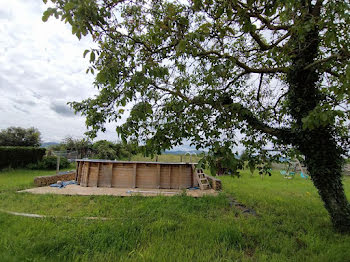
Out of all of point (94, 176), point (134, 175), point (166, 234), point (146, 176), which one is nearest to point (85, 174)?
point (94, 176)

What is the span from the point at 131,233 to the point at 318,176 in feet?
13.7

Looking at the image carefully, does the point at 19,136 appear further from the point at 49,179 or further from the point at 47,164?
the point at 49,179

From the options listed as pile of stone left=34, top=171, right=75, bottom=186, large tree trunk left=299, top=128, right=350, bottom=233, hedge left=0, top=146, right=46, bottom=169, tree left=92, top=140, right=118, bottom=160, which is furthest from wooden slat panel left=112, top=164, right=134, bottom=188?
hedge left=0, top=146, right=46, bottom=169

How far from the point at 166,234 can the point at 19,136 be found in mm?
22110

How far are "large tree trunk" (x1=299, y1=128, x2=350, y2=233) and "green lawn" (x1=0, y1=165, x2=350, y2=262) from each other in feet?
1.69

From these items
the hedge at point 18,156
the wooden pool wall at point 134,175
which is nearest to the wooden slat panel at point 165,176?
the wooden pool wall at point 134,175

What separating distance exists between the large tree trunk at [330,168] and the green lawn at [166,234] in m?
0.52

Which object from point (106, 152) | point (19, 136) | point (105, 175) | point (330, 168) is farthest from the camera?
point (19, 136)

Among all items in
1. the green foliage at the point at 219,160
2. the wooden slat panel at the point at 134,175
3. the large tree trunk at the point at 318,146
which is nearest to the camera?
the green foliage at the point at 219,160

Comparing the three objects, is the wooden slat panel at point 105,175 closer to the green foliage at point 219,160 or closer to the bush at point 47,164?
the green foliage at point 219,160

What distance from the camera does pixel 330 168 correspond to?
155 inches

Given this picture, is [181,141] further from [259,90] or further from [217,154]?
[259,90]

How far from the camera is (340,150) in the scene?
3.95 meters

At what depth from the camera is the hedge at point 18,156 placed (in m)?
12.6
